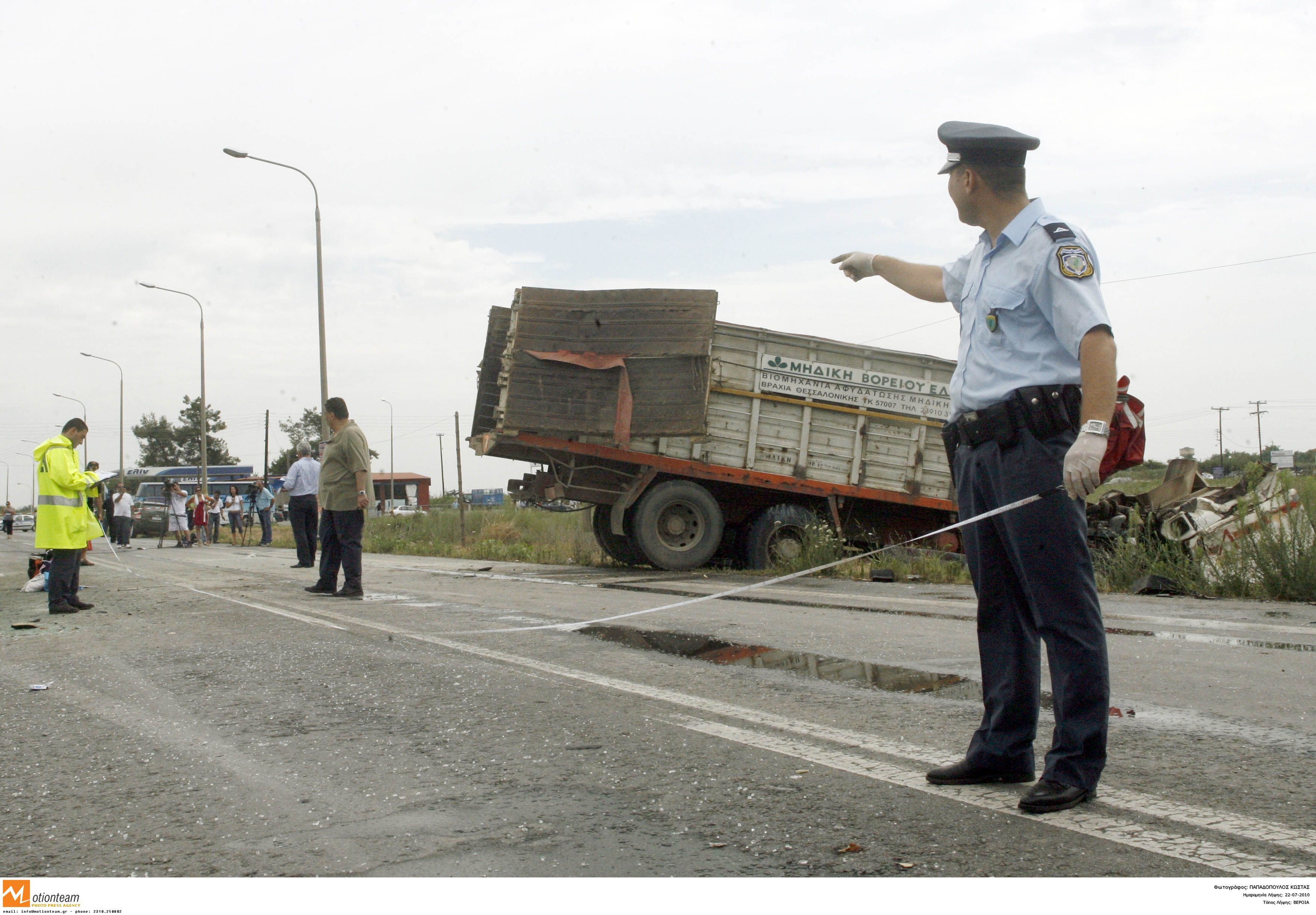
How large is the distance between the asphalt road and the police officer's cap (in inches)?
69.5

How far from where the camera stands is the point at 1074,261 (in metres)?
3.04

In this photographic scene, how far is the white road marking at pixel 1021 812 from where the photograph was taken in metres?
2.50

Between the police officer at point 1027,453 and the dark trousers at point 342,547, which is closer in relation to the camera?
the police officer at point 1027,453

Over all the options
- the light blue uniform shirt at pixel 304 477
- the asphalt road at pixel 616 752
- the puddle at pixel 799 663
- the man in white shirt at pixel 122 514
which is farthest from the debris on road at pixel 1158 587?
the man in white shirt at pixel 122 514

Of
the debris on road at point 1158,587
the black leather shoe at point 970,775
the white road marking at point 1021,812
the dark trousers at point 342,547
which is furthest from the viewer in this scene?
the dark trousers at point 342,547

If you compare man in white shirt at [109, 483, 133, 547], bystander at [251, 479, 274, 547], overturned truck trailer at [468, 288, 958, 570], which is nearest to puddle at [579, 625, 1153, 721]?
overturned truck trailer at [468, 288, 958, 570]

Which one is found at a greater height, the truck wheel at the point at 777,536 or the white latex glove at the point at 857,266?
the white latex glove at the point at 857,266

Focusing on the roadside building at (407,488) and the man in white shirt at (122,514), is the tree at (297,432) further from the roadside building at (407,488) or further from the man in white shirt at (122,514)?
the man in white shirt at (122,514)

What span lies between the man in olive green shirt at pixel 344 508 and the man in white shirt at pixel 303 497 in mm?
4983

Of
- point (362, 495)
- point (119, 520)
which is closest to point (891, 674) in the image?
point (362, 495)

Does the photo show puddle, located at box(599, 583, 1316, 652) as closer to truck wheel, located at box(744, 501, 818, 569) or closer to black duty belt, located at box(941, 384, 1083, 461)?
black duty belt, located at box(941, 384, 1083, 461)

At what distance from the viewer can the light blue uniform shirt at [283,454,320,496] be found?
15102 millimetres

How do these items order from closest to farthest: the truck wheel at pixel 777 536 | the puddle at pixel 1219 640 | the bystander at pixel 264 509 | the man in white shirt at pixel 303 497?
the puddle at pixel 1219 640
the truck wheel at pixel 777 536
the man in white shirt at pixel 303 497
the bystander at pixel 264 509
